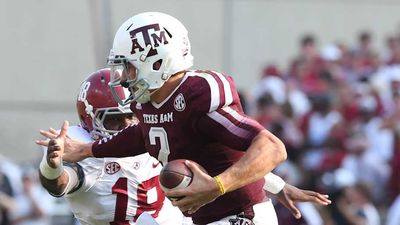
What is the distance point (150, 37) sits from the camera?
18.0 feet

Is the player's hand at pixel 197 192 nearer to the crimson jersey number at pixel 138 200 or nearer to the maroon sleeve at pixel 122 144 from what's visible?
the maroon sleeve at pixel 122 144

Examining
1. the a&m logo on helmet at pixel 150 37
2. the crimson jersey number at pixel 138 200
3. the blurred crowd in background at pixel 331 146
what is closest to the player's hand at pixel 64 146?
the crimson jersey number at pixel 138 200

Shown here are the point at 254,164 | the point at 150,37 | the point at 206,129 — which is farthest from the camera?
the point at 150,37

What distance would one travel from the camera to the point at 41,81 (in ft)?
50.6

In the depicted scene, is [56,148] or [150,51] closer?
[150,51]

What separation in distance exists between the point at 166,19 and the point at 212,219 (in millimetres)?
998

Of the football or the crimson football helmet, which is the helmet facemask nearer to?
the crimson football helmet

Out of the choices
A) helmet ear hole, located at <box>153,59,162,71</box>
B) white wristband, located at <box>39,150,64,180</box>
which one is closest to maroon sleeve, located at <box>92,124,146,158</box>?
white wristband, located at <box>39,150,64,180</box>

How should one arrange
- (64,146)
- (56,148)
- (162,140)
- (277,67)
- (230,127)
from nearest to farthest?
(230,127)
(162,140)
(56,148)
(64,146)
(277,67)

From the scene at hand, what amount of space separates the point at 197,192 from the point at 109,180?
157 centimetres

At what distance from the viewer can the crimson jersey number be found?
6410mm

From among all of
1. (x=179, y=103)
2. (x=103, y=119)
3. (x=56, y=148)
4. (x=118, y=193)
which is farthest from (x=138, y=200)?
(x=179, y=103)

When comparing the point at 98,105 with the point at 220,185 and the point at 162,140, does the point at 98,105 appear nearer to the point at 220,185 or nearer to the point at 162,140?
the point at 162,140

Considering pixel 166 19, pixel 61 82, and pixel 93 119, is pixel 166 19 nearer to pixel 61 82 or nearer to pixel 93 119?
pixel 93 119
